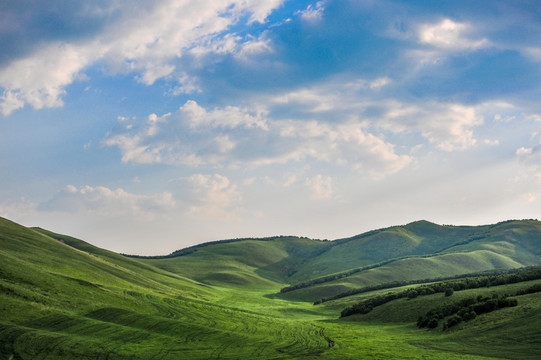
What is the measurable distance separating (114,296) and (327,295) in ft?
383

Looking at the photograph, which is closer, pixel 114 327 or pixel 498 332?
pixel 498 332

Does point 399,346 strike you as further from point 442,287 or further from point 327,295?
point 327,295

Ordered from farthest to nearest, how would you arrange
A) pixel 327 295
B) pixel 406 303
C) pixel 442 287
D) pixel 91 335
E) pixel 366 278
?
pixel 366 278
pixel 327 295
pixel 442 287
pixel 406 303
pixel 91 335

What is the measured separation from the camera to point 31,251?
99.6 meters

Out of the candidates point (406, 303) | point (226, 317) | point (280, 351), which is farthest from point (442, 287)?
point (280, 351)

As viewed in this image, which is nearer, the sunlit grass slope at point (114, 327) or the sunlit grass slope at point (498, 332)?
the sunlit grass slope at point (498, 332)

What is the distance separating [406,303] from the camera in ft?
297

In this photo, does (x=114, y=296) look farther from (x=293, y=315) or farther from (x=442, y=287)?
(x=442, y=287)

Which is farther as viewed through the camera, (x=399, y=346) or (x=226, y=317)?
(x=226, y=317)

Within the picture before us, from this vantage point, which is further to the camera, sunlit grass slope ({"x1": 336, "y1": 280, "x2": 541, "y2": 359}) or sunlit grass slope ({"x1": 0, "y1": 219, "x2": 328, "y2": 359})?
sunlit grass slope ({"x1": 0, "y1": 219, "x2": 328, "y2": 359})

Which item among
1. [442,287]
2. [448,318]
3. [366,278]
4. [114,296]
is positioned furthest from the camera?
[366,278]

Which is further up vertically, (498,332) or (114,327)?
(498,332)

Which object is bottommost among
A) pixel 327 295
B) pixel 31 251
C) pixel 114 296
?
pixel 327 295

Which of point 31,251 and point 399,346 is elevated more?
point 31,251
